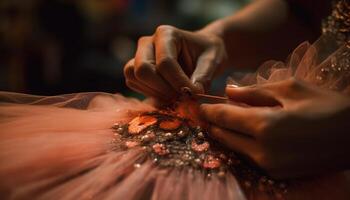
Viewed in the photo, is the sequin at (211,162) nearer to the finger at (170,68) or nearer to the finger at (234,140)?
the finger at (234,140)

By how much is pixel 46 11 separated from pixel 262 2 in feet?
4.59

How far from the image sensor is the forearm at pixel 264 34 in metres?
1.04

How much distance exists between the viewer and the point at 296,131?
476 millimetres

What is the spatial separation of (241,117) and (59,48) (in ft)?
6.17

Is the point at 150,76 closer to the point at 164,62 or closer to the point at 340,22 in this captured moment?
the point at 164,62

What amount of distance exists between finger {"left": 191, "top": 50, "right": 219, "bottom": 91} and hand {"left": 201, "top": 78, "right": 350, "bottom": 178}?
17 cm

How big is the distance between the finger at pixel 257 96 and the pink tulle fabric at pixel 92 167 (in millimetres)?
85

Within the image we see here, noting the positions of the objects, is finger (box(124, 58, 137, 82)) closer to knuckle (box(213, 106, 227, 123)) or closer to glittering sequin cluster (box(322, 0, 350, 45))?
knuckle (box(213, 106, 227, 123))

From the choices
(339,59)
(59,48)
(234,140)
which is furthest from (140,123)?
(59,48)

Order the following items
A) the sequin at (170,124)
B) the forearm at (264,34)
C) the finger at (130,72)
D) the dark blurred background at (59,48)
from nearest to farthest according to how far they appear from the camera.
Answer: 1. the sequin at (170,124)
2. the finger at (130,72)
3. the forearm at (264,34)
4. the dark blurred background at (59,48)

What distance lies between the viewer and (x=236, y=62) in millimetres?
1076

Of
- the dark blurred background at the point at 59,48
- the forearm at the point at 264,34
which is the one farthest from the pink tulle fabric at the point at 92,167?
the dark blurred background at the point at 59,48

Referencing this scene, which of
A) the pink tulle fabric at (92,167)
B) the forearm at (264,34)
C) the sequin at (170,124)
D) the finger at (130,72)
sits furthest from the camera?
the forearm at (264,34)

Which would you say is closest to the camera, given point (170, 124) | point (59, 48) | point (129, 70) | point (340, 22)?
point (170, 124)
